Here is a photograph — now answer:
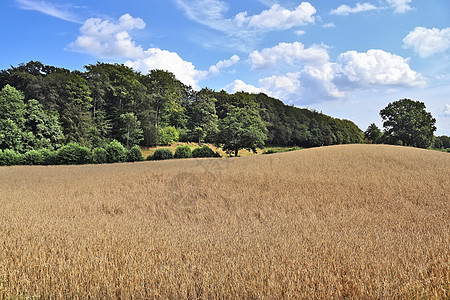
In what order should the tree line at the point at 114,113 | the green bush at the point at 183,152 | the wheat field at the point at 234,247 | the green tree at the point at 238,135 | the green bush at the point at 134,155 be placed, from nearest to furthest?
the wheat field at the point at 234,247, the green bush at the point at 134,155, the green bush at the point at 183,152, the green tree at the point at 238,135, the tree line at the point at 114,113

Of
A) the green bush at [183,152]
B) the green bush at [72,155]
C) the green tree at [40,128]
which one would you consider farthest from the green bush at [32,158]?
the green bush at [183,152]

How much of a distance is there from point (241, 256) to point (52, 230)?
10.7ft

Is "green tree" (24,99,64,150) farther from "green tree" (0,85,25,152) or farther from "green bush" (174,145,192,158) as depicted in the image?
"green bush" (174,145,192,158)

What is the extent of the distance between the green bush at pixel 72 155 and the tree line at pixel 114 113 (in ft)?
29.5

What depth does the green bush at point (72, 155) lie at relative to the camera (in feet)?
69.9

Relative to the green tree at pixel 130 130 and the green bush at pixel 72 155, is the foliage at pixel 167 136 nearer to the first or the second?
the green tree at pixel 130 130

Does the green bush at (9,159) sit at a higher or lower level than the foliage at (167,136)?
lower

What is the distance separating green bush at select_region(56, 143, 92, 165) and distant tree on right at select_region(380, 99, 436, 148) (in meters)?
39.5

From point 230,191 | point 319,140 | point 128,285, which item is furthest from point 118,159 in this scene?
point 319,140

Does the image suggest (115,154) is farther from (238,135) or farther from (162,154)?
(238,135)

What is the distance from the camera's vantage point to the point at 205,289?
209 centimetres

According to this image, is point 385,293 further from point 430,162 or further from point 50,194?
point 430,162

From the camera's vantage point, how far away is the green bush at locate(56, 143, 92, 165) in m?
21.3

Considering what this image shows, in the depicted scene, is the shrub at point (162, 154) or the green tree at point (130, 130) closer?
the shrub at point (162, 154)
